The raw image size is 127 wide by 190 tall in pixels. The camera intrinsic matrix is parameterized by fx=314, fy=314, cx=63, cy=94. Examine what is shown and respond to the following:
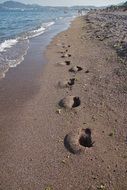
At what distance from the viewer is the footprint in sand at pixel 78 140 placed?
9523 mm

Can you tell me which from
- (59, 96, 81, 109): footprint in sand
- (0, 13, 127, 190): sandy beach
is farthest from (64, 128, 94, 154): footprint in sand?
(59, 96, 81, 109): footprint in sand

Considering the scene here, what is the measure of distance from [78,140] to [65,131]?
0.78 meters

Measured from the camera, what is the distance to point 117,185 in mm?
8008

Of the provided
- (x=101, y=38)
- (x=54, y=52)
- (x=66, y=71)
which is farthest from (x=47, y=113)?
(x=101, y=38)

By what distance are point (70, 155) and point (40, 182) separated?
143 cm

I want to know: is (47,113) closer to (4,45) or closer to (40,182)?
(40,182)

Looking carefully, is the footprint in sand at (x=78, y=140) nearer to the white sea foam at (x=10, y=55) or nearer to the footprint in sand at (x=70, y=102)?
the footprint in sand at (x=70, y=102)

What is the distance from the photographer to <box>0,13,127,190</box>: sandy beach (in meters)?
8.34

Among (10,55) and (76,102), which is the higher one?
(76,102)

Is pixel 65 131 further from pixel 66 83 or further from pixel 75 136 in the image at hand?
pixel 66 83

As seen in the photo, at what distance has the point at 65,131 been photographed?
10.7 meters

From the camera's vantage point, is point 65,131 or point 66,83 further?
point 66,83

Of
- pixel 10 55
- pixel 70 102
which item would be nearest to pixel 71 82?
pixel 70 102

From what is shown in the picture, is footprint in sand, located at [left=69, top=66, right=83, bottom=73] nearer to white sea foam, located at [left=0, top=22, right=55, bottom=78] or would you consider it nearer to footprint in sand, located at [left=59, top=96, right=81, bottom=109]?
white sea foam, located at [left=0, top=22, right=55, bottom=78]
